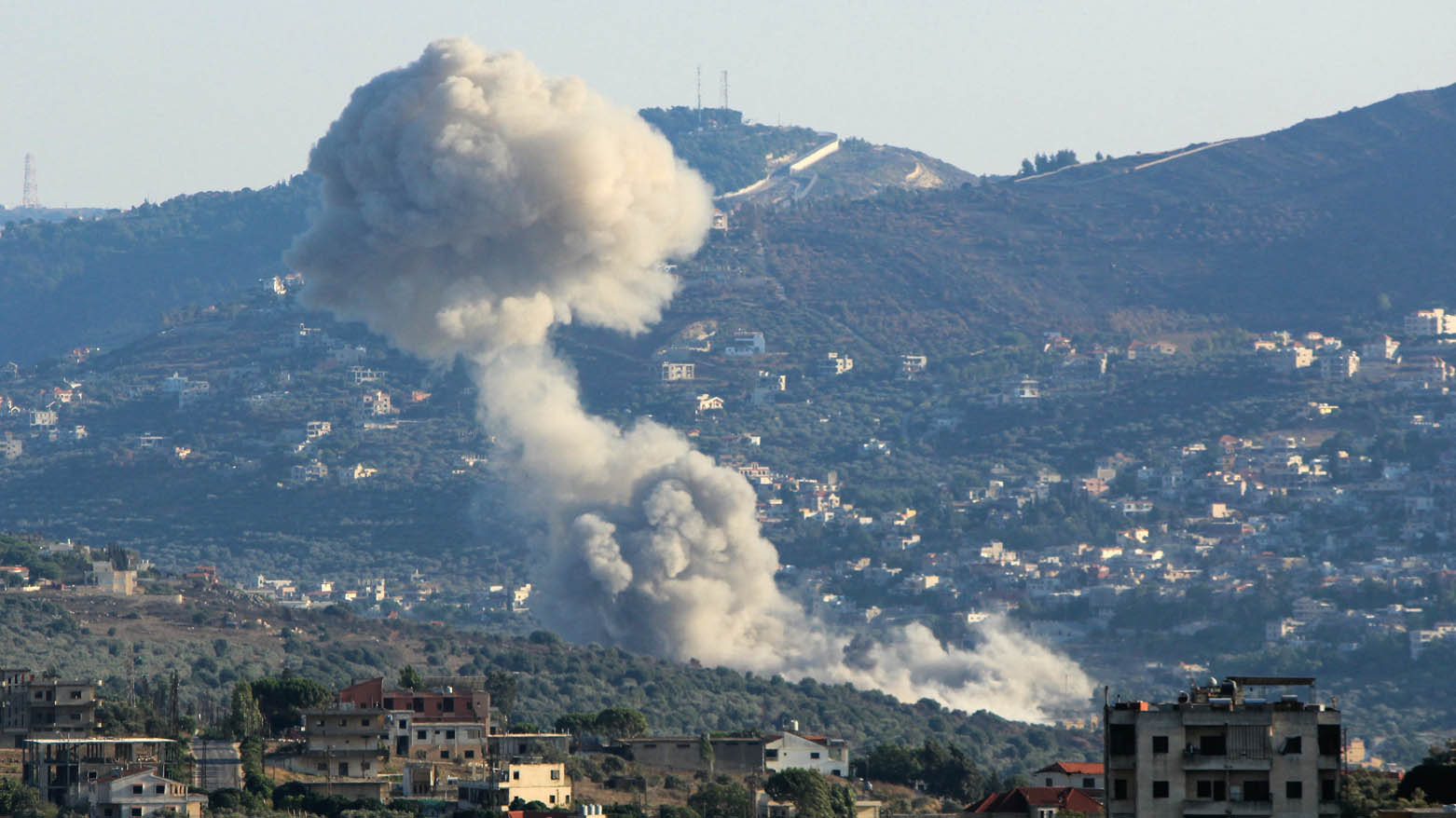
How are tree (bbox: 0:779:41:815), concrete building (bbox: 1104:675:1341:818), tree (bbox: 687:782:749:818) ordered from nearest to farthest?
1. concrete building (bbox: 1104:675:1341:818)
2. tree (bbox: 0:779:41:815)
3. tree (bbox: 687:782:749:818)

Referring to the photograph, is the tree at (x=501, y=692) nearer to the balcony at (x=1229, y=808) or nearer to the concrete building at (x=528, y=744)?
the concrete building at (x=528, y=744)

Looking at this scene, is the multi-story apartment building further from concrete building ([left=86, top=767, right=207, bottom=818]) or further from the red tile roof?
the red tile roof

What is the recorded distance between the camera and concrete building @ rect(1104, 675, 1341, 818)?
130 feet

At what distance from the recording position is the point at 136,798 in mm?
65375

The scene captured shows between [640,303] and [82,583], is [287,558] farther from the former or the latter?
[82,583]

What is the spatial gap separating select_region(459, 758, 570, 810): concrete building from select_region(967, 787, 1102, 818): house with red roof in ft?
32.1

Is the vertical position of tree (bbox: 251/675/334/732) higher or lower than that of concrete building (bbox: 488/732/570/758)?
higher

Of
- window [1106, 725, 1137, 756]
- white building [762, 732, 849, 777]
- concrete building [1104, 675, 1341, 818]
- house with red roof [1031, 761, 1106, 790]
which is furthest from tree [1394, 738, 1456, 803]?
white building [762, 732, 849, 777]

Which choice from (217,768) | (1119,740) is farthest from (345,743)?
(1119,740)

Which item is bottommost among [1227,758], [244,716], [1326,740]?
[1227,758]

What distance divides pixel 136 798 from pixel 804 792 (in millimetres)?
15803

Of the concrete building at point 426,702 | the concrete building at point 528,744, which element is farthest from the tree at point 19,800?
the concrete building at point 426,702

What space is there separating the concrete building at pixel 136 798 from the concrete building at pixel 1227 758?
96.1ft

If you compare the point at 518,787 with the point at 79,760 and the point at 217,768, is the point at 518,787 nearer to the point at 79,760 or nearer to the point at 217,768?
the point at 217,768
